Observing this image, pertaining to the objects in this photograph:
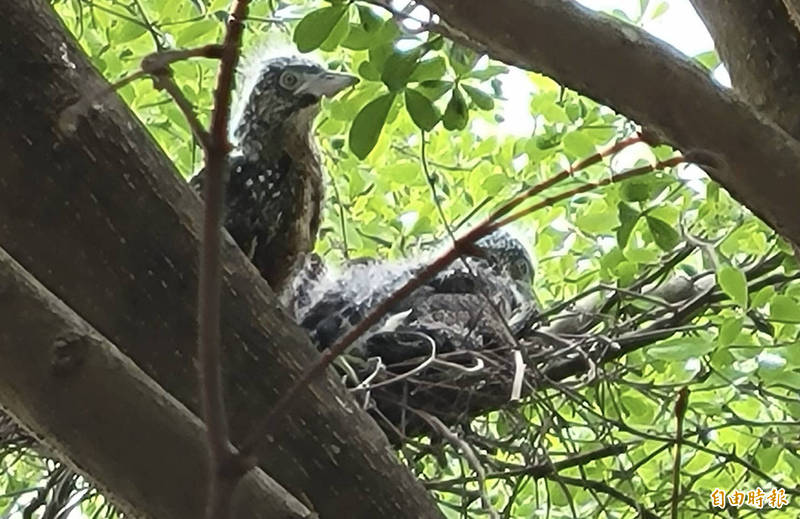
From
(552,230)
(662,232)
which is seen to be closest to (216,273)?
(662,232)

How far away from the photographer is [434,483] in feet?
3.35

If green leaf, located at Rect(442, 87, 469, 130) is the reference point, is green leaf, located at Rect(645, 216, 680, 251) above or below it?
above

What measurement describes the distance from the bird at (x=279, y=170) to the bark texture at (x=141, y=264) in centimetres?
49

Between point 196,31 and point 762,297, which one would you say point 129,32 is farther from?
point 762,297

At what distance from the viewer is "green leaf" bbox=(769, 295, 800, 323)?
3.36 ft

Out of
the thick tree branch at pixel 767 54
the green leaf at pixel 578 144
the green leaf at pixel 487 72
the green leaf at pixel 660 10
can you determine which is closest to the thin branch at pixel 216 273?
the thick tree branch at pixel 767 54

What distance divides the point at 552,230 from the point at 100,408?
1.05 metres

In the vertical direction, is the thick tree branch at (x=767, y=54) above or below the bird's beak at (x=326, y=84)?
below

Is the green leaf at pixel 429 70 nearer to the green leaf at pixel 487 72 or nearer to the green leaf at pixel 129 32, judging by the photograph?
the green leaf at pixel 487 72

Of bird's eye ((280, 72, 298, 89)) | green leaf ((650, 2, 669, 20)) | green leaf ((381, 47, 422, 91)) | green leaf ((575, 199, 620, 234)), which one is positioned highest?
green leaf ((650, 2, 669, 20))

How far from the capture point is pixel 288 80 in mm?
1260

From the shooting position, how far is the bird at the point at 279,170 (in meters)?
1.21

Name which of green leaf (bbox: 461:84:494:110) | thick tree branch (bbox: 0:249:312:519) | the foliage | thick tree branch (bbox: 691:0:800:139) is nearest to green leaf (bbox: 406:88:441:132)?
the foliage

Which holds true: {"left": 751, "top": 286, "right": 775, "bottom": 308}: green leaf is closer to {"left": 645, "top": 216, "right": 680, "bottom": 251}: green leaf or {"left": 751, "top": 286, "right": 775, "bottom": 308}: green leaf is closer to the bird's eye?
{"left": 645, "top": 216, "right": 680, "bottom": 251}: green leaf
